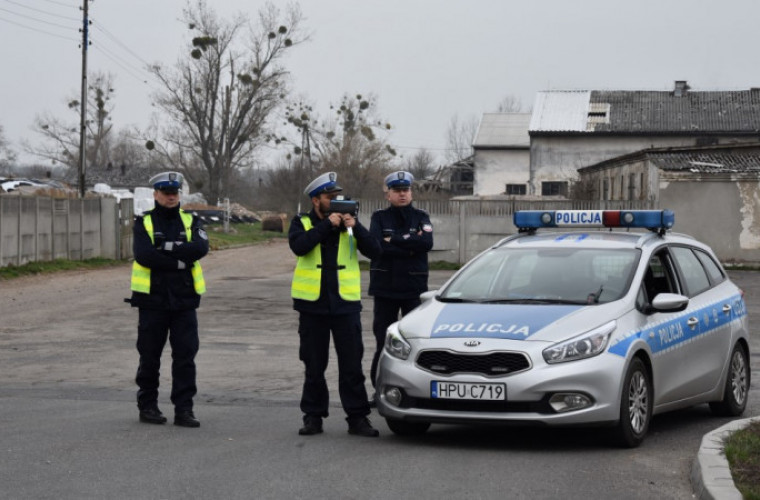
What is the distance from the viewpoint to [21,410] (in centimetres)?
977

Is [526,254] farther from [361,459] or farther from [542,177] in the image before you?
[542,177]

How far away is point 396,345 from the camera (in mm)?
8516

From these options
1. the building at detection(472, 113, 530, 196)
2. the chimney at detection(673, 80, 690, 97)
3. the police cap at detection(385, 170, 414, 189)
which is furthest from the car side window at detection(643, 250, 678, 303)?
the building at detection(472, 113, 530, 196)

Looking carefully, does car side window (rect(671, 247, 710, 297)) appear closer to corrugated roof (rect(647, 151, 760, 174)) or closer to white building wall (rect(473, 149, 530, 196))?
corrugated roof (rect(647, 151, 760, 174))

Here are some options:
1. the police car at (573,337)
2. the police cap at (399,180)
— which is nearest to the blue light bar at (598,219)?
the police car at (573,337)

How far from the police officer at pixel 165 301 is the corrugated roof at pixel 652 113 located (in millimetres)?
56710

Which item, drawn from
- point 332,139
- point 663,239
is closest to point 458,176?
point 332,139

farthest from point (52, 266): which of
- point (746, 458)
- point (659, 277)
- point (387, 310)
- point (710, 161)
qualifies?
point (746, 458)

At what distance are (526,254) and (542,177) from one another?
5695 centimetres

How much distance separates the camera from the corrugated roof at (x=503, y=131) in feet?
261

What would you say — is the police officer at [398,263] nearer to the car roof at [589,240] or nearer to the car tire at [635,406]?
the car roof at [589,240]

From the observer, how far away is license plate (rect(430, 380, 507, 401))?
25.9ft

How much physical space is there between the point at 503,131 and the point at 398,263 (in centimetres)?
7294

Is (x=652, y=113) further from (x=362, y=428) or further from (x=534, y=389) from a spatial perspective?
(x=534, y=389)
